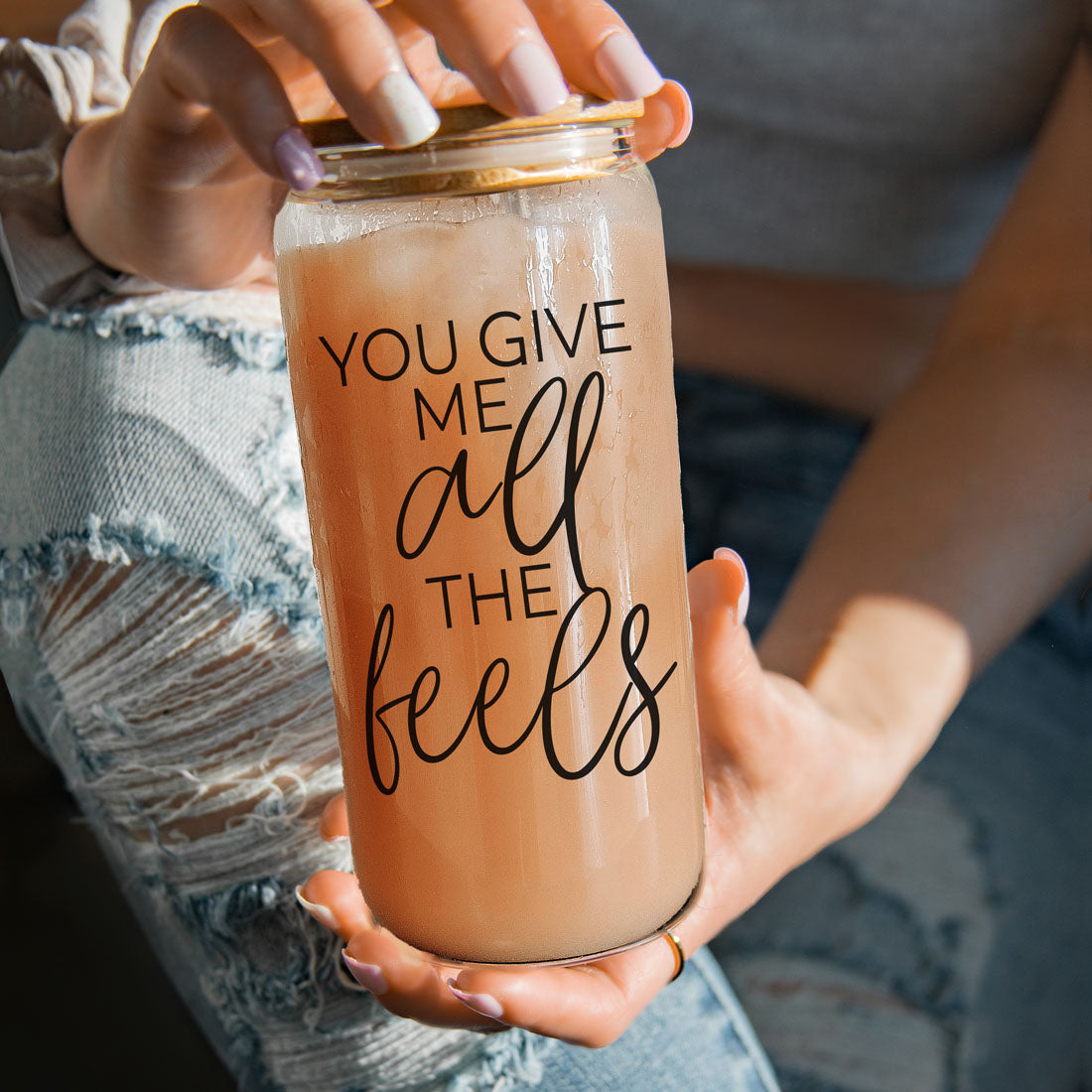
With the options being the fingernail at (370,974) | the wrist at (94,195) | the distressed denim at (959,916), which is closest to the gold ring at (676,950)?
the fingernail at (370,974)

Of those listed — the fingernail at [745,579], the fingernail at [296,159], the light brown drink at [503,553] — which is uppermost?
the fingernail at [296,159]

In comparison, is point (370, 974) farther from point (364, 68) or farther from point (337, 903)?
point (364, 68)

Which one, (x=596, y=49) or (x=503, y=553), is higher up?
(x=596, y=49)

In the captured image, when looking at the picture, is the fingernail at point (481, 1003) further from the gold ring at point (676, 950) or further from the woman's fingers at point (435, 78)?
the woman's fingers at point (435, 78)

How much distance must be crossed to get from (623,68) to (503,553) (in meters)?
0.14

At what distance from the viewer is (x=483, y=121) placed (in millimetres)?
320

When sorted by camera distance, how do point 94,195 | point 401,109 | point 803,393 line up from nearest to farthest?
point 401,109
point 94,195
point 803,393

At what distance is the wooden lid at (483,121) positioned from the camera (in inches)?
12.6

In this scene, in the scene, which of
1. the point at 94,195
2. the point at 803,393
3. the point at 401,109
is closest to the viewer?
the point at 401,109

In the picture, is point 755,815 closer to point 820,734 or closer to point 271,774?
point 820,734

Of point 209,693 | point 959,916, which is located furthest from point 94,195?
point 959,916

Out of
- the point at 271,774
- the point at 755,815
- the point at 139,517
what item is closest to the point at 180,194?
the point at 139,517

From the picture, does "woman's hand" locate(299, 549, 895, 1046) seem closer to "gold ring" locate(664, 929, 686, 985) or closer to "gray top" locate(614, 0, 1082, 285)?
"gold ring" locate(664, 929, 686, 985)

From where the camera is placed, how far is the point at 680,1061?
577 mm
